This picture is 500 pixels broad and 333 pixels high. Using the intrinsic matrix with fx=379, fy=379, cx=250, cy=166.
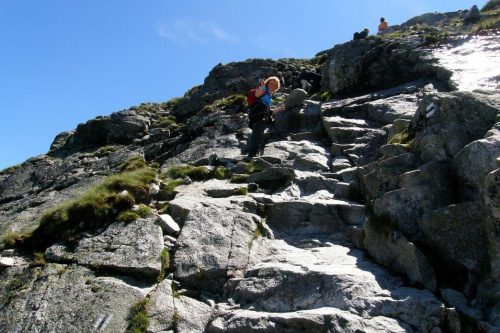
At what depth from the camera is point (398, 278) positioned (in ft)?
28.1

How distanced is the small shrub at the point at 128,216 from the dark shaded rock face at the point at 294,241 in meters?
0.06

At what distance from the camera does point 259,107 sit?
715 inches

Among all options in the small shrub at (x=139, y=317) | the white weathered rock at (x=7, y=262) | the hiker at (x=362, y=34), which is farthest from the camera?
the hiker at (x=362, y=34)

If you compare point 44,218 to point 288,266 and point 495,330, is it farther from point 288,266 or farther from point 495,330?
point 495,330

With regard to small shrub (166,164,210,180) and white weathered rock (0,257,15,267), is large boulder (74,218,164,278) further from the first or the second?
small shrub (166,164,210,180)

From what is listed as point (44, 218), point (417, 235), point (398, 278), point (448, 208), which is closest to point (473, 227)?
point (448, 208)

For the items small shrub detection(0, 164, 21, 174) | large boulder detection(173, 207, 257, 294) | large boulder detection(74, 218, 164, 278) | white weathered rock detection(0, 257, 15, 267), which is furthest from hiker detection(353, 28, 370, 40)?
white weathered rock detection(0, 257, 15, 267)

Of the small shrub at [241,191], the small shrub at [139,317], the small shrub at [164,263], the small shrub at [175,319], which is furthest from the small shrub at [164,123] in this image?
the small shrub at [175,319]

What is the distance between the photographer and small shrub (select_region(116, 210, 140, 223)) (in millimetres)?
11469

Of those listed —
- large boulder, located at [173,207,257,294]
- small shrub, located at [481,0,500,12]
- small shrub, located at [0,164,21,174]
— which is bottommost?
large boulder, located at [173,207,257,294]

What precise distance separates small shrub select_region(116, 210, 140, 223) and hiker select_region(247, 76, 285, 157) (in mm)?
7720

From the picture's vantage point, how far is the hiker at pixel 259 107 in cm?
1798

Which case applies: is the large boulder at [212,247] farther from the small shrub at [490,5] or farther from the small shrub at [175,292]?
the small shrub at [490,5]

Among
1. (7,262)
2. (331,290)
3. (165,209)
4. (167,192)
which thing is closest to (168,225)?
(165,209)
